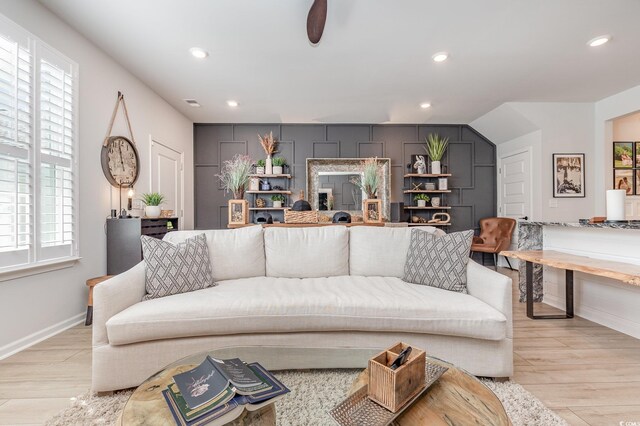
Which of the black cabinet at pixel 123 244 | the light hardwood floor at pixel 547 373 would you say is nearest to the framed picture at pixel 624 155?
the light hardwood floor at pixel 547 373

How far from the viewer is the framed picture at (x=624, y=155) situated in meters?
4.95

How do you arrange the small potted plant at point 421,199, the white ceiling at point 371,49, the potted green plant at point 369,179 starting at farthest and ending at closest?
the small potted plant at point 421,199 < the potted green plant at point 369,179 < the white ceiling at point 371,49

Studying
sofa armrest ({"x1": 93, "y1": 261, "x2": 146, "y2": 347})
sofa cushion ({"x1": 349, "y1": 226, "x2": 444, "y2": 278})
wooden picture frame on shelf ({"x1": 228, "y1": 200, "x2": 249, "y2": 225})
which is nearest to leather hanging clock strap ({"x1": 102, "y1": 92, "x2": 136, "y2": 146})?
wooden picture frame on shelf ({"x1": 228, "y1": 200, "x2": 249, "y2": 225})

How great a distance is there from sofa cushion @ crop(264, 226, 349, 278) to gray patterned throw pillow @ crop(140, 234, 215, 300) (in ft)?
1.71

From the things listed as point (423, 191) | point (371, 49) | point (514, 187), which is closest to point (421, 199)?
point (423, 191)

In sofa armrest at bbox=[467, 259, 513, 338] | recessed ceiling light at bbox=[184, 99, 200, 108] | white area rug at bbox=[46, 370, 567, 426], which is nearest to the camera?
white area rug at bbox=[46, 370, 567, 426]

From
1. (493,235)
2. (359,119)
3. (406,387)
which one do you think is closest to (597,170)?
(493,235)

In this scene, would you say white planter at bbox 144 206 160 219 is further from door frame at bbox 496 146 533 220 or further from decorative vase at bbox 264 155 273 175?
door frame at bbox 496 146 533 220

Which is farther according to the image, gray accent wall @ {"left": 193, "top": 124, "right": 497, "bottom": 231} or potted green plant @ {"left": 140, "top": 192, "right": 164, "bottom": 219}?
gray accent wall @ {"left": 193, "top": 124, "right": 497, "bottom": 231}

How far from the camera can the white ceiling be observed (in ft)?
8.34

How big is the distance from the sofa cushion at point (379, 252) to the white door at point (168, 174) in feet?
10.3

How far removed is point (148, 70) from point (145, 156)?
3.47ft

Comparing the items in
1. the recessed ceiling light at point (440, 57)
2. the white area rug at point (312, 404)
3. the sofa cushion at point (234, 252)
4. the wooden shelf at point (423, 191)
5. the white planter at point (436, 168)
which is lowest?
the white area rug at point (312, 404)

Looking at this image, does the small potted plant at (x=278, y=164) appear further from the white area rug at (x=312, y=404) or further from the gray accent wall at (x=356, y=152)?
the white area rug at (x=312, y=404)
